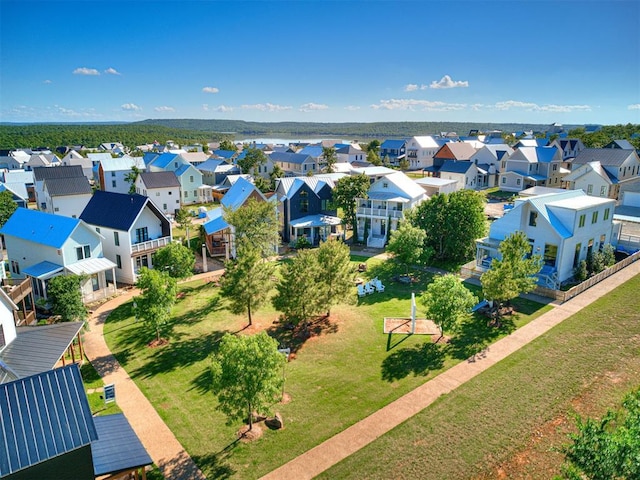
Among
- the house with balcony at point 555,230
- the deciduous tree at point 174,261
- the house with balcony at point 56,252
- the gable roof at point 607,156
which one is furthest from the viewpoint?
the gable roof at point 607,156

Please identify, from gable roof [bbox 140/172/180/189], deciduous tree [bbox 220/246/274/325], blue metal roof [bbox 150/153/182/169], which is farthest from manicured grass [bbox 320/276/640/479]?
blue metal roof [bbox 150/153/182/169]

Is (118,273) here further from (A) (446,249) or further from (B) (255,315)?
(A) (446,249)

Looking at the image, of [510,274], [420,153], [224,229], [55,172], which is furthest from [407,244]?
[420,153]

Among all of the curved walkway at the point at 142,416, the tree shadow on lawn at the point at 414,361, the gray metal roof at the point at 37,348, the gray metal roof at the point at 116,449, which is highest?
the gray metal roof at the point at 37,348

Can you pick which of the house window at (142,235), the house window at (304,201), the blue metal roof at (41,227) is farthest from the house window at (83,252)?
the house window at (304,201)

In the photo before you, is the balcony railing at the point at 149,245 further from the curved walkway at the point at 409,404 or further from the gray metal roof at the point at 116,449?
the curved walkway at the point at 409,404
